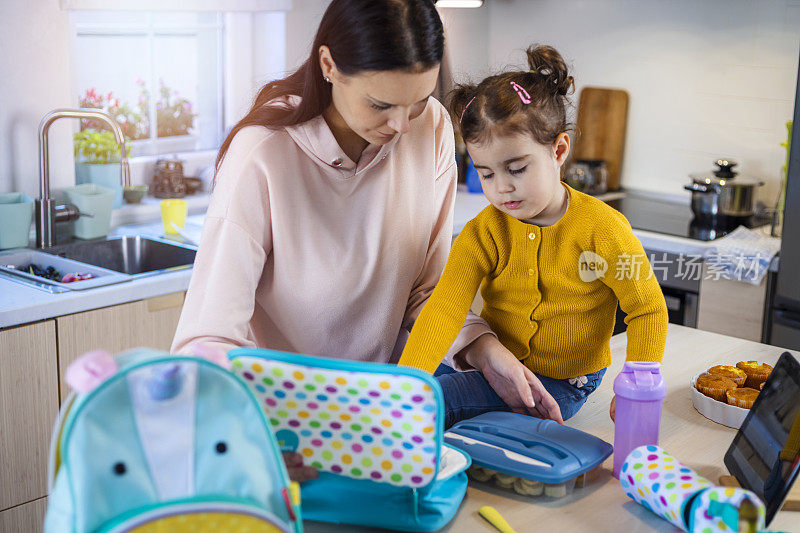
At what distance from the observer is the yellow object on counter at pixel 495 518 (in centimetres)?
101

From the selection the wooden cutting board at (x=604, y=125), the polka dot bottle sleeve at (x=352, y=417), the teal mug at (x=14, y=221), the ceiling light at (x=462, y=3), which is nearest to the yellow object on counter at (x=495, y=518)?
the polka dot bottle sleeve at (x=352, y=417)

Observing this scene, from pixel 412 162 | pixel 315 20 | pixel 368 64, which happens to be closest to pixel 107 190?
pixel 315 20

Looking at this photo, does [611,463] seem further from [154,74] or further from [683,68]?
[683,68]

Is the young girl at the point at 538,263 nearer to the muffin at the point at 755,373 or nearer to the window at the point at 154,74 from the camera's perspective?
the muffin at the point at 755,373

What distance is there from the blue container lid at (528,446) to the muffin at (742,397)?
0.28 m

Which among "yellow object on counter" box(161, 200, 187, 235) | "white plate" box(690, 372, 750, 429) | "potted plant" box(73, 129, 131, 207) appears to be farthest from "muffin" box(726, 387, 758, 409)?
"potted plant" box(73, 129, 131, 207)

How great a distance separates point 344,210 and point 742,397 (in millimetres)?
699

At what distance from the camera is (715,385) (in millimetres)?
1366

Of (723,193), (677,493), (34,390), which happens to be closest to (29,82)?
(34,390)

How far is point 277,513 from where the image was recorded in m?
0.82

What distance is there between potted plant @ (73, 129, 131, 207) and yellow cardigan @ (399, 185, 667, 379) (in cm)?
174

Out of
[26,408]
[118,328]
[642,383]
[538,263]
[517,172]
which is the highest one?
[517,172]

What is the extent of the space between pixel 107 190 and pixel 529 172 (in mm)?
1757

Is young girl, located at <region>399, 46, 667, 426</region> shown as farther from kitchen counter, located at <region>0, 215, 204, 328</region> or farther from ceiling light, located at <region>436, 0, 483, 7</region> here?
ceiling light, located at <region>436, 0, 483, 7</region>
